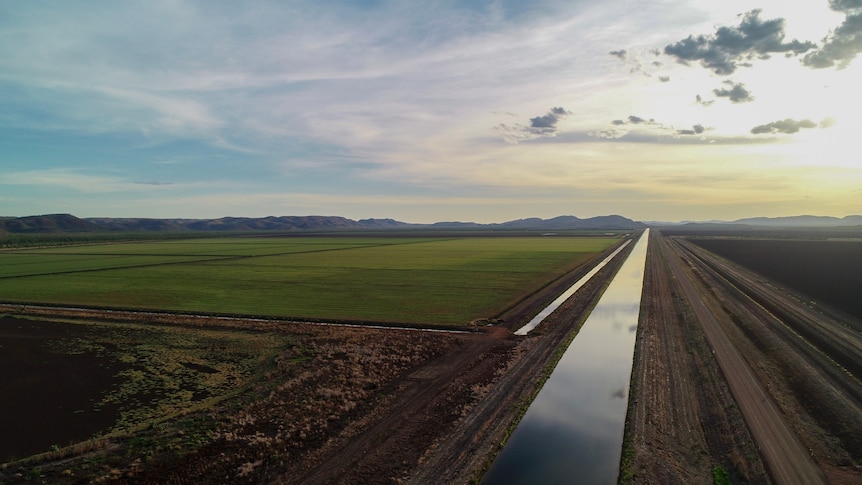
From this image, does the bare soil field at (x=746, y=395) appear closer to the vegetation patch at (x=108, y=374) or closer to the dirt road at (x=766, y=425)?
the dirt road at (x=766, y=425)

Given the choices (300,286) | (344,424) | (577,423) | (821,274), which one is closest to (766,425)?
(577,423)

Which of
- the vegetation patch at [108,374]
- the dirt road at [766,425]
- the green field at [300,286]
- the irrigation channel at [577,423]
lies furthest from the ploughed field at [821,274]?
the vegetation patch at [108,374]

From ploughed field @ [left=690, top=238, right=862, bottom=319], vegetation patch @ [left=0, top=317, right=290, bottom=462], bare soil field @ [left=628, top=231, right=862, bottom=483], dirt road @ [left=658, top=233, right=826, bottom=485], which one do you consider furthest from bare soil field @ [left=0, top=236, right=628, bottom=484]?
ploughed field @ [left=690, top=238, right=862, bottom=319]

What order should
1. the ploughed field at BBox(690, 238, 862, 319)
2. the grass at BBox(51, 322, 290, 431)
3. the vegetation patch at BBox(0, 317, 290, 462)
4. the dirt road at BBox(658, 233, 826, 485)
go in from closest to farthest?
the dirt road at BBox(658, 233, 826, 485) → the vegetation patch at BBox(0, 317, 290, 462) → the grass at BBox(51, 322, 290, 431) → the ploughed field at BBox(690, 238, 862, 319)

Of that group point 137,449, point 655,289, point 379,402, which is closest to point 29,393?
point 137,449

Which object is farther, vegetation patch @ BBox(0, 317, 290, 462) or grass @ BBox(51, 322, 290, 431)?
grass @ BBox(51, 322, 290, 431)

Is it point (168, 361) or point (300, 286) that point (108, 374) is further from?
point (300, 286)

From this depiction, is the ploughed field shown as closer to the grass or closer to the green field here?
the green field
